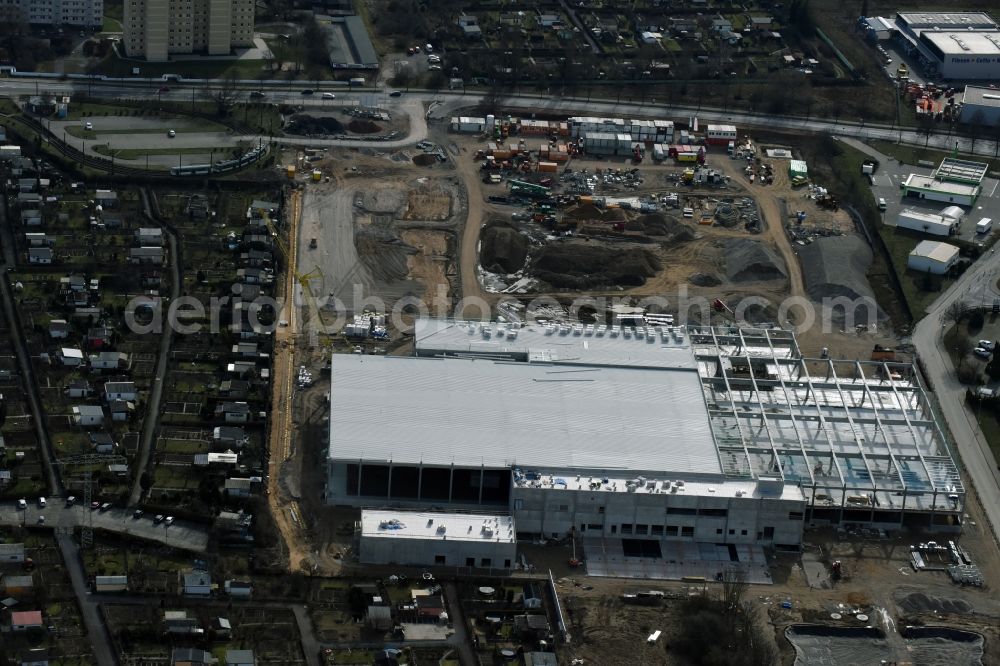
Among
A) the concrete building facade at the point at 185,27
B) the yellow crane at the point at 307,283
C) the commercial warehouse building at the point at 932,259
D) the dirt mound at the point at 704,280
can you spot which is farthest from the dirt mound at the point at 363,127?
the commercial warehouse building at the point at 932,259

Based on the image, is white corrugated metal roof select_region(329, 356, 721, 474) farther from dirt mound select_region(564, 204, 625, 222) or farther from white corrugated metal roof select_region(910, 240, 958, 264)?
white corrugated metal roof select_region(910, 240, 958, 264)

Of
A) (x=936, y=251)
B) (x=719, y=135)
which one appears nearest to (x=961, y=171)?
(x=936, y=251)

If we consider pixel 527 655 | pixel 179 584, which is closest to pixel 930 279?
pixel 527 655

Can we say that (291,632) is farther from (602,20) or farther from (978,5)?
(978,5)

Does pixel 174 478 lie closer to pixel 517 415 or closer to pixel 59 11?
pixel 517 415

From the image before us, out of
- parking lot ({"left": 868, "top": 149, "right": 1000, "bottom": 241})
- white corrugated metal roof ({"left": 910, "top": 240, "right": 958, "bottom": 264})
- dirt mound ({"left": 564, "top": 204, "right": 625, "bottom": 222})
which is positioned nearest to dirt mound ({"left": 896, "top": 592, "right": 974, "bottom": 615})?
white corrugated metal roof ({"left": 910, "top": 240, "right": 958, "bottom": 264})

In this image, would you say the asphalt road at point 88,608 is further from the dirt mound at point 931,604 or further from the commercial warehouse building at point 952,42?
the commercial warehouse building at point 952,42

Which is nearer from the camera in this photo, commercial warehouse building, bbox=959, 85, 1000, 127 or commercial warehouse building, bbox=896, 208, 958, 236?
commercial warehouse building, bbox=896, 208, 958, 236
